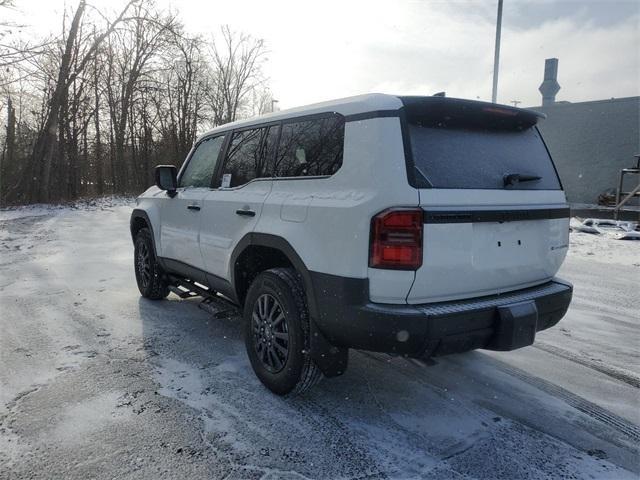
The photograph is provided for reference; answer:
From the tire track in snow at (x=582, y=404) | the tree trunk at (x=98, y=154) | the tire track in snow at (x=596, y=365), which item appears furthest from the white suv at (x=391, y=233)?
the tree trunk at (x=98, y=154)

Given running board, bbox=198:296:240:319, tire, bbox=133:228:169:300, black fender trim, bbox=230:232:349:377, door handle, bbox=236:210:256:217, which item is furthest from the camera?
tire, bbox=133:228:169:300

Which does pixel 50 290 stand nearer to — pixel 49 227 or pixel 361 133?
pixel 361 133

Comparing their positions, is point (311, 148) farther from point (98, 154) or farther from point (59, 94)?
point (98, 154)

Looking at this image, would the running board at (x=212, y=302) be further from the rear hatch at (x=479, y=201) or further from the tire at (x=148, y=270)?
the rear hatch at (x=479, y=201)

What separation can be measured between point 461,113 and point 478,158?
0.29 m

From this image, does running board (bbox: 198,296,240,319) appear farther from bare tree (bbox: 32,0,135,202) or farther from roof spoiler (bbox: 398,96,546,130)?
bare tree (bbox: 32,0,135,202)

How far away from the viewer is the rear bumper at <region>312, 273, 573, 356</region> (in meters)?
2.40

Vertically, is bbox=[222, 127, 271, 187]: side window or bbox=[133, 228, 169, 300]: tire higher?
bbox=[222, 127, 271, 187]: side window

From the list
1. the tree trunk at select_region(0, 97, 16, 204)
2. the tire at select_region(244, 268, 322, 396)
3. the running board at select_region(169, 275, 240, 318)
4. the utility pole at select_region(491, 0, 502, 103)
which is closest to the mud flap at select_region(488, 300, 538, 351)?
the tire at select_region(244, 268, 322, 396)

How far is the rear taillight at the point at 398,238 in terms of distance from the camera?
92.7 inches

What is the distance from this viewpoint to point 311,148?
3.00 m

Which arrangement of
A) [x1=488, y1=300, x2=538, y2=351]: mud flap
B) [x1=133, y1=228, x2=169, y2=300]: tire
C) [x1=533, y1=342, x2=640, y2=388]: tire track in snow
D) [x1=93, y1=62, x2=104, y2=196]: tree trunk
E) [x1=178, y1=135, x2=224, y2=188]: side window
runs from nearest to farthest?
[x1=488, y1=300, x2=538, y2=351]: mud flap < [x1=533, y1=342, x2=640, y2=388]: tire track in snow < [x1=178, y1=135, x2=224, y2=188]: side window < [x1=133, y1=228, x2=169, y2=300]: tire < [x1=93, y1=62, x2=104, y2=196]: tree trunk

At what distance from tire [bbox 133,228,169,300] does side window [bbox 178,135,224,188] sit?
0.98 meters

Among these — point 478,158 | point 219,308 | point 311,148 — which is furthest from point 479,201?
point 219,308
